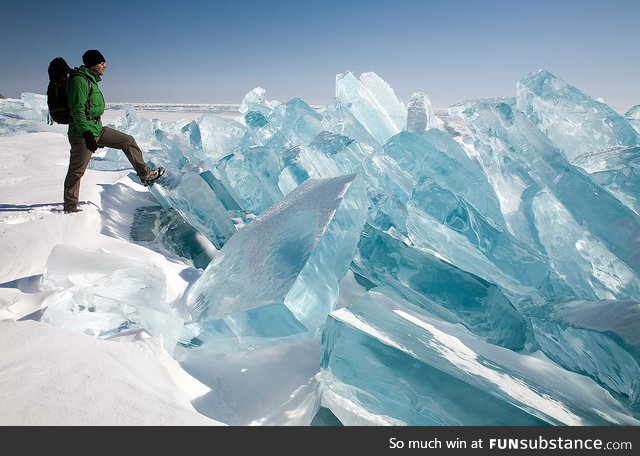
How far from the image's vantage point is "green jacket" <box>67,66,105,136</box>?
210 centimetres

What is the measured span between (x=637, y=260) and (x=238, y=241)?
2.16 m

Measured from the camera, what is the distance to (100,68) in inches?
89.4

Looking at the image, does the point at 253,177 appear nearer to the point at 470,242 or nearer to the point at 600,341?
the point at 470,242

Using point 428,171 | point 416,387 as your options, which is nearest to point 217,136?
point 428,171

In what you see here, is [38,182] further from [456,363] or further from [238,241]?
[456,363]

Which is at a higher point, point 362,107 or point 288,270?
point 362,107

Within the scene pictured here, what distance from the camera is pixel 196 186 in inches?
91.7

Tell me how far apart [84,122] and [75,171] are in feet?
1.01

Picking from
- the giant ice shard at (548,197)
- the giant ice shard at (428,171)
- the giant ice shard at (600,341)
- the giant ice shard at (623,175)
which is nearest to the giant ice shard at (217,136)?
the giant ice shard at (428,171)

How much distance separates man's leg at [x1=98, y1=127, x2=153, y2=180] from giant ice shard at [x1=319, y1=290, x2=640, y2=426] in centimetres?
194

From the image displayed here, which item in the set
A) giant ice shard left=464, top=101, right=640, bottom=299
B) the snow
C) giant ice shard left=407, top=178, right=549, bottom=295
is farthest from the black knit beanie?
giant ice shard left=464, top=101, right=640, bottom=299

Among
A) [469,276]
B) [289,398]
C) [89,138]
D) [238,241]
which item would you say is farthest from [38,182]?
[469,276]

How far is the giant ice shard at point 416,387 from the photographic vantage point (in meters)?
0.98

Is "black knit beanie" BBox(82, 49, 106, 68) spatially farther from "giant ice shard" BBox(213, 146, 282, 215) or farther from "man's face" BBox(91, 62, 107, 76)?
"giant ice shard" BBox(213, 146, 282, 215)
